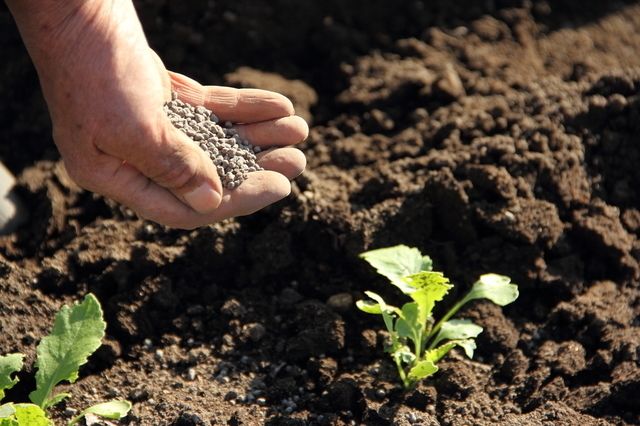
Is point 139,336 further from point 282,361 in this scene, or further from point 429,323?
point 429,323

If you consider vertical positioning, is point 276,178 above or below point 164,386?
above

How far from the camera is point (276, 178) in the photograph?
2947 millimetres

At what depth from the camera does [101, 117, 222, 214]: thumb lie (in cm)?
268

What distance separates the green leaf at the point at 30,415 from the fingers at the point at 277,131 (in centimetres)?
125

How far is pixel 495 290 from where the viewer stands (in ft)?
9.78

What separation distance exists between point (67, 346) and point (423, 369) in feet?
3.80

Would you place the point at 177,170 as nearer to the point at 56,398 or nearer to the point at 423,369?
the point at 56,398

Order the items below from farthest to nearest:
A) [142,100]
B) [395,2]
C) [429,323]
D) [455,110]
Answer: [395,2], [455,110], [429,323], [142,100]

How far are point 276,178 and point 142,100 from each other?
1.74ft

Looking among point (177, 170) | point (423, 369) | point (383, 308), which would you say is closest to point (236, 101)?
point (177, 170)

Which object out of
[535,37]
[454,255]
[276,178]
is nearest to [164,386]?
[276,178]

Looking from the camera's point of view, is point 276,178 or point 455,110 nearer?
point 276,178

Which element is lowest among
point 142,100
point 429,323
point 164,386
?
point 164,386

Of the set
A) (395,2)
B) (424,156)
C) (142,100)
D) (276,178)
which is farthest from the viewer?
(395,2)
